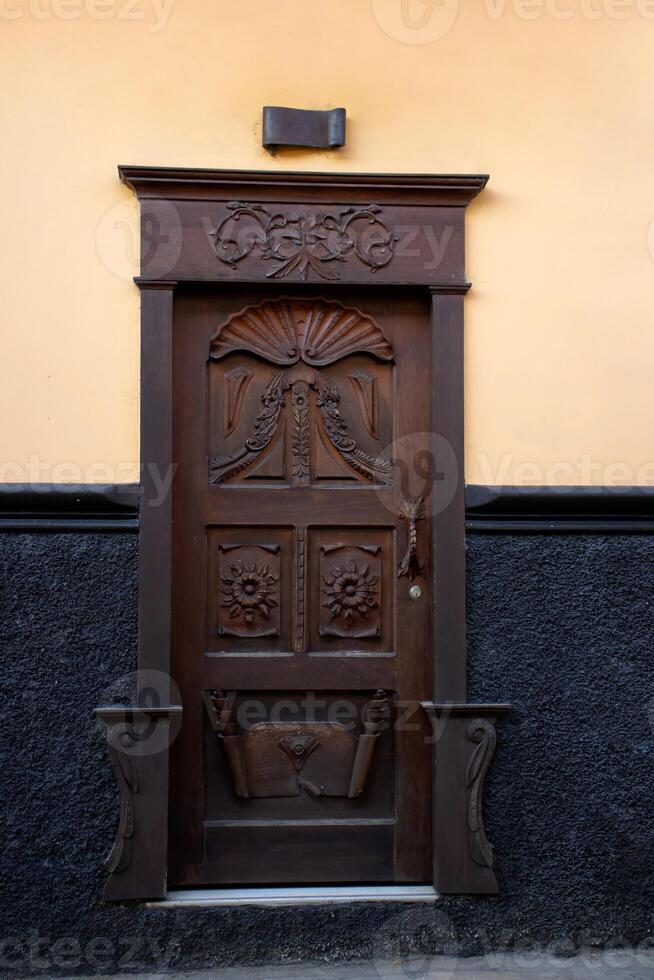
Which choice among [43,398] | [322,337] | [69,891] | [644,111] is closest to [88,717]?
[69,891]

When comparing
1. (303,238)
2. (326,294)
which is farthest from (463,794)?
(303,238)

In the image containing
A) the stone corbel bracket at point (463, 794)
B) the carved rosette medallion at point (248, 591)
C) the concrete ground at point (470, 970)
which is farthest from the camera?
the carved rosette medallion at point (248, 591)

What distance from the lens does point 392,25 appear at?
3.35m

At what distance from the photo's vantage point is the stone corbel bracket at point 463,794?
3.22 m

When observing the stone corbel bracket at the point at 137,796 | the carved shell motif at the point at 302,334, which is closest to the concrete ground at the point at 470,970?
the stone corbel bracket at the point at 137,796

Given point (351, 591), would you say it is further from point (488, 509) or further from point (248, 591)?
point (488, 509)

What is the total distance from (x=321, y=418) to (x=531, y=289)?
88cm

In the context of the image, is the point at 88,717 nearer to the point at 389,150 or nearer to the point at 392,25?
the point at 389,150

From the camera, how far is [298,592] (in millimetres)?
3328

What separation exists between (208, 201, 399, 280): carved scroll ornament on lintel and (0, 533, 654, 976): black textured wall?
1064 mm

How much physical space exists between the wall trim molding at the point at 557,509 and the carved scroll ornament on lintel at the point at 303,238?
923 mm

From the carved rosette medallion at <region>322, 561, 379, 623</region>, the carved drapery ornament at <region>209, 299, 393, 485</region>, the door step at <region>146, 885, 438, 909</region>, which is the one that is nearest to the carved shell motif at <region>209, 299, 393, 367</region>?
the carved drapery ornament at <region>209, 299, 393, 485</region>

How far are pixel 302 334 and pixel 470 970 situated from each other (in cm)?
226

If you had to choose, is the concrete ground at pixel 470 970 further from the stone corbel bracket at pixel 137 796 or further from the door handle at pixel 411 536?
the door handle at pixel 411 536
